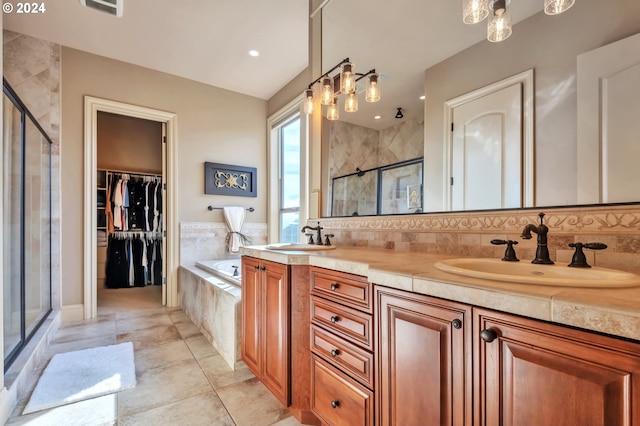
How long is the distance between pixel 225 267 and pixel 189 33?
2425mm

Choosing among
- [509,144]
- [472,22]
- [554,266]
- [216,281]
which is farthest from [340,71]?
[216,281]

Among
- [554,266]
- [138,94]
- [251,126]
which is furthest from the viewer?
[251,126]

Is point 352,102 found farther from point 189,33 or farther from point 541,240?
point 189,33

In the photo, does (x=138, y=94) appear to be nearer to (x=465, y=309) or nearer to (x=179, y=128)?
(x=179, y=128)

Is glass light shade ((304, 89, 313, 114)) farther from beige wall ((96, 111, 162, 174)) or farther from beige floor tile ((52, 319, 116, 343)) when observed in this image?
beige wall ((96, 111, 162, 174))

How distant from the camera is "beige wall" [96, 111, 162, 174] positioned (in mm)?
4449

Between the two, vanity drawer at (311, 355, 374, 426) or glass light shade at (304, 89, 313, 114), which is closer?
vanity drawer at (311, 355, 374, 426)

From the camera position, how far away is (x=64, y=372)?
1.92 m

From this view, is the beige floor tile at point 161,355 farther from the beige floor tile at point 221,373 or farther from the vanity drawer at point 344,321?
the vanity drawer at point 344,321

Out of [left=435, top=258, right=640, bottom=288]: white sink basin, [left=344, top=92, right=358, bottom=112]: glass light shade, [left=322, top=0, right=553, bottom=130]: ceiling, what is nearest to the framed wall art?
[left=322, top=0, right=553, bottom=130]: ceiling

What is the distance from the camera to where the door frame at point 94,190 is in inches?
118

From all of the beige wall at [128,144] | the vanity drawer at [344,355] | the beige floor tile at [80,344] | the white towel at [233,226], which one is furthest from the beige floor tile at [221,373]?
the beige wall at [128,144]

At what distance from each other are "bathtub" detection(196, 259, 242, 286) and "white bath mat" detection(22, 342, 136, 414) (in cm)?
89

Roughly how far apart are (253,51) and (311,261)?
264cm
